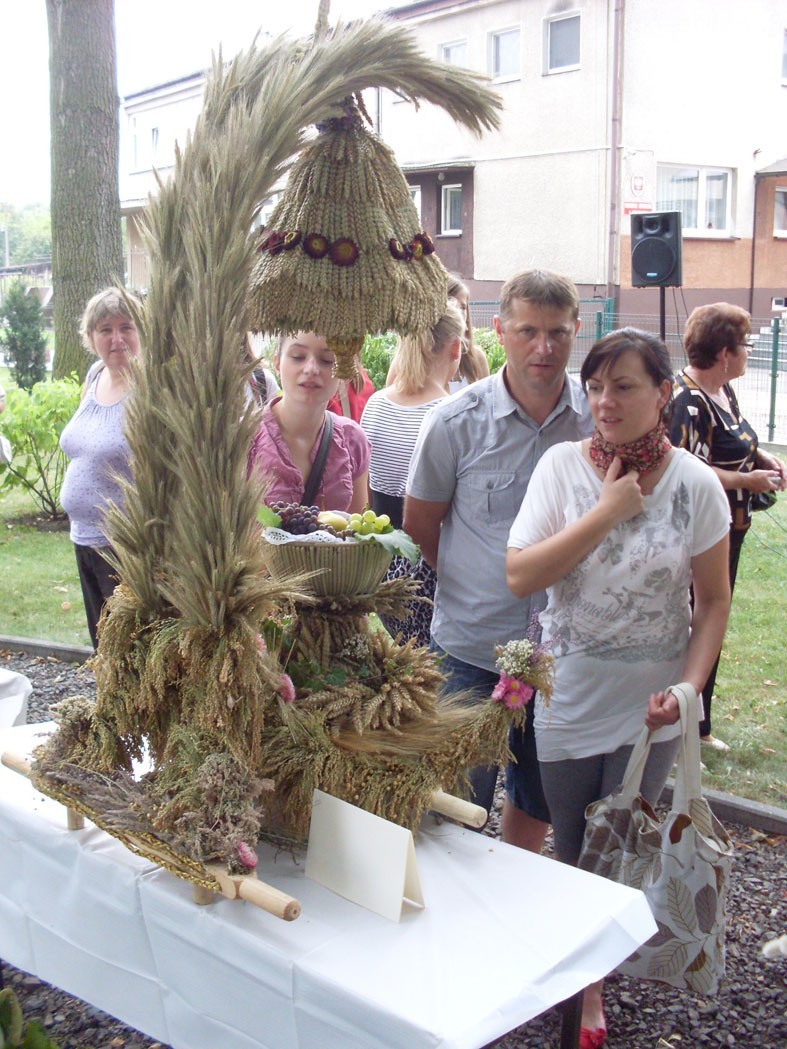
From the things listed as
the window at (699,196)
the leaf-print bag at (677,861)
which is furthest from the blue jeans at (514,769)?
the window at (699,196)

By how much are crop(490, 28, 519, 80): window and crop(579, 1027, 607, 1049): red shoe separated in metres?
18.6

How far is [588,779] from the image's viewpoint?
7.39ft

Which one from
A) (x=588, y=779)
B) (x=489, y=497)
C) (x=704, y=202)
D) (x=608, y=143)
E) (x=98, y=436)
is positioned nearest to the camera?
(x=588, y=779)

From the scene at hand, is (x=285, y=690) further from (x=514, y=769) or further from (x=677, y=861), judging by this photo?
(x=514, y=769)

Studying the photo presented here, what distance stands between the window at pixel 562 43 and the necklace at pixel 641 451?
1770cm

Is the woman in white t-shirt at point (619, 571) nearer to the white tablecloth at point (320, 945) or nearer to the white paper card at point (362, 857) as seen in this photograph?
the white tablecloth at point (320, 945)

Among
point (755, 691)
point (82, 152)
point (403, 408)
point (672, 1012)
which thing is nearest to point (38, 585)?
point (82, 152)

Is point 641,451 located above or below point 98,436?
above

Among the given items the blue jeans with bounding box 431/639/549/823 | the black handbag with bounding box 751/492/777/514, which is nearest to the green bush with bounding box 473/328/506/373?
the black handbag with bounding box 751/492/777/514

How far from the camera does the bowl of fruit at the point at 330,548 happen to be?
5.83ft

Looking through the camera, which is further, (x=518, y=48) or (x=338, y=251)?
(x=518, y=48)

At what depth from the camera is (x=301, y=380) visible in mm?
2469

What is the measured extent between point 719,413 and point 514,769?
194 cm

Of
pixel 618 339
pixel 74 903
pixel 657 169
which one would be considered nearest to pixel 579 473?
pixel 618 339
